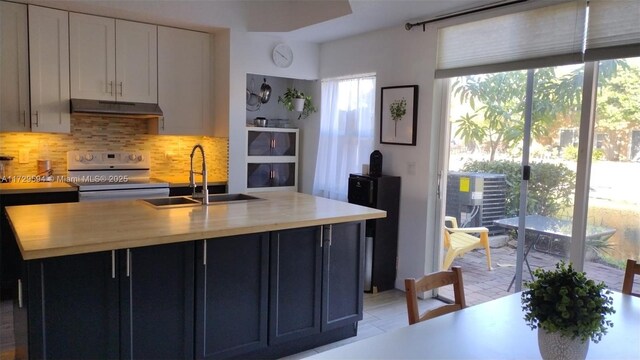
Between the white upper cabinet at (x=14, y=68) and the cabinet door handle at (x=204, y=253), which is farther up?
the white upper cabinet at (x=14, y=68)

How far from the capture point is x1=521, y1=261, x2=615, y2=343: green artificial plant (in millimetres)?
1232

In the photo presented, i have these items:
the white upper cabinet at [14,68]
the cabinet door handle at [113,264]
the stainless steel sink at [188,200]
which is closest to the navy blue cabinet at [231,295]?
the cabinet door handle at [113,264]

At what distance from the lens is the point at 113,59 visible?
4.32 metres

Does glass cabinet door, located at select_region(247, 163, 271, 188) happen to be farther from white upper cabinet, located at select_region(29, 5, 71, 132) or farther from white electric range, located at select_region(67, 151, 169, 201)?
white upper cabinet, located at select_region(29, 5, 71, 132)

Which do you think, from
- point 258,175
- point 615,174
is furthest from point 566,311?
point 258,175

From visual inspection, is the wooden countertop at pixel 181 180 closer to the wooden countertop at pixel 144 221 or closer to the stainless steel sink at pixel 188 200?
the stainless steel sink at pixel 188 200

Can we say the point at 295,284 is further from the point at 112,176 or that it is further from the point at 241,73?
the point at 112,176

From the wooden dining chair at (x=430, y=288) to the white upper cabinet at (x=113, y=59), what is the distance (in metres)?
3.56

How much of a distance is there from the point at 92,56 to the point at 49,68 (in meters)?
0.36

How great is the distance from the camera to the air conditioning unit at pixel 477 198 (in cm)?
368

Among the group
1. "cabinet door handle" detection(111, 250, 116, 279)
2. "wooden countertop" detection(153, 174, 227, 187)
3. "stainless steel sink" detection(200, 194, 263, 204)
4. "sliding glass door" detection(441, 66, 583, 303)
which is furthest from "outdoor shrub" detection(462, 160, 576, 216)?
"cabinet door handle" detection(111, 250, 116, 279)

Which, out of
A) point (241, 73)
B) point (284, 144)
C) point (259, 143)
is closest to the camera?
point (241, 73)

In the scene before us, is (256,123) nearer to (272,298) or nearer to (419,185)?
(419,185)

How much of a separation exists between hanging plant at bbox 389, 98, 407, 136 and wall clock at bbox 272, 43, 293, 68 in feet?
4.30
